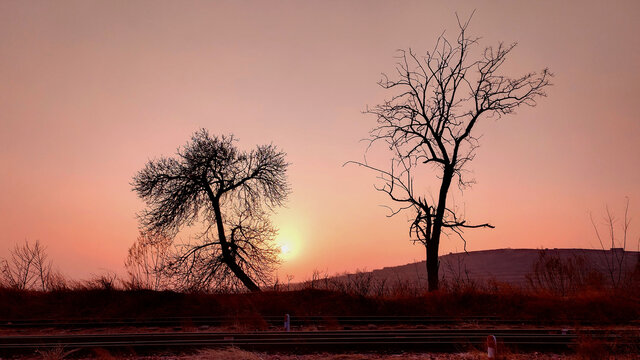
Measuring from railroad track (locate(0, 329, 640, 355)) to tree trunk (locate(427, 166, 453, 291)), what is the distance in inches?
319

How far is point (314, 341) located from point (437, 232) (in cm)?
1068

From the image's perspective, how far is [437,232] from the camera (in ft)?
65.5

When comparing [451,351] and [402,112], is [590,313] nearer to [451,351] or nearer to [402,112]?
[451,351]

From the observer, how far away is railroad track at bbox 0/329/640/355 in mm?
10234

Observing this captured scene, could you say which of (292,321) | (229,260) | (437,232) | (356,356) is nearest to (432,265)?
(437,232)

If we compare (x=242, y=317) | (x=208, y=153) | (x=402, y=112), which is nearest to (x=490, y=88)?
(x=402, y=112)

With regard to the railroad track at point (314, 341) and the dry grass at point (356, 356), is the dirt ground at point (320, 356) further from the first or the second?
the railroad track at point (314, 341)

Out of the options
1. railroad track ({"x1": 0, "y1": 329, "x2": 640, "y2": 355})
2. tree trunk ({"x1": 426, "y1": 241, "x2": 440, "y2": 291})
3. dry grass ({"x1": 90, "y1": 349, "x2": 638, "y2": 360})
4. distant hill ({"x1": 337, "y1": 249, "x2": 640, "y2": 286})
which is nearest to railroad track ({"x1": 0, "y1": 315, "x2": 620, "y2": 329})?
railroad track ({"x1": 0, "y1": 329, "x2": 640, "y2": 355})

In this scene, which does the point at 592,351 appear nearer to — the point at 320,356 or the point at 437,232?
the point at 320,356

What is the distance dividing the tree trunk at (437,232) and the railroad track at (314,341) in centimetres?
811

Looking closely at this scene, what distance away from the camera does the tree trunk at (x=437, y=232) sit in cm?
1948

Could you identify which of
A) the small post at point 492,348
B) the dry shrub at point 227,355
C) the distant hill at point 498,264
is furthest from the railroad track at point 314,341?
the distant hill at point 498,264

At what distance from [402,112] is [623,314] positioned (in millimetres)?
11102

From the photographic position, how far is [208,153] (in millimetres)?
21781
